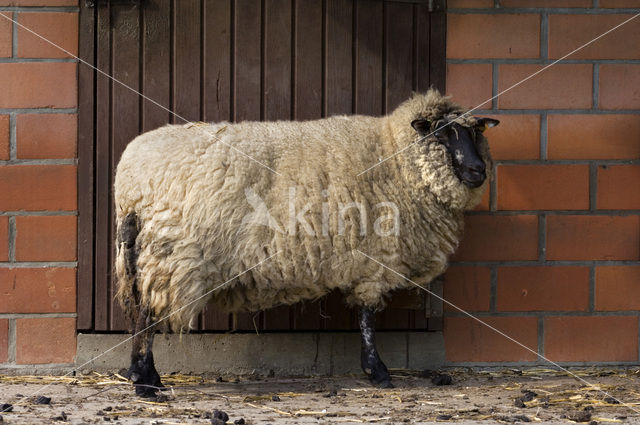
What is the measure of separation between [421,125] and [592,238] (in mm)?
1488

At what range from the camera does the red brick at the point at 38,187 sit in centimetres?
490

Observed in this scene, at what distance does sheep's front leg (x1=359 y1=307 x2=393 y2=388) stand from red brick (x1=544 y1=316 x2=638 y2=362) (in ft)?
4.02

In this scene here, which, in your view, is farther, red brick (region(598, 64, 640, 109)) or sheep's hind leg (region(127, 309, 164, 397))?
red brick (region(598, 64, 640, 109))

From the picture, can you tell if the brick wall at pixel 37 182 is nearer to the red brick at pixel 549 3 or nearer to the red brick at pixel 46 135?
the red brick at pixel 46 135

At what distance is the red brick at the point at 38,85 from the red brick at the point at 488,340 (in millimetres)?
2872

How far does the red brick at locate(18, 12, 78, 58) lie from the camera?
194 inches

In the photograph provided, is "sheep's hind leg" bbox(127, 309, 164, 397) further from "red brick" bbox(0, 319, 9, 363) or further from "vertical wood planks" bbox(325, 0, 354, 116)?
"vertical wood planks" bbox(325, 0, 354, 116)

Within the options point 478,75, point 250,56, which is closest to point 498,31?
point 478,75

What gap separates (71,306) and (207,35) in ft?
6.36

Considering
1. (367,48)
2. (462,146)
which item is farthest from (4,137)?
(462,146)

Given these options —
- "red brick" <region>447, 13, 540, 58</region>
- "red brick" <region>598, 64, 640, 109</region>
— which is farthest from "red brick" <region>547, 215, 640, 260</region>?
"red brick" <region>447, 13, 540, 58</region>

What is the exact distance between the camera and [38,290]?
4.93 metres

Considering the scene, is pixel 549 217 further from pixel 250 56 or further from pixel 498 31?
pixel 250 56

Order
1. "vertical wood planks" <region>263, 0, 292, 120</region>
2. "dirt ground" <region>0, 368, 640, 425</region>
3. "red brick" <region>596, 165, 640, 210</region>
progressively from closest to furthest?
"dirt ground" <region>0, 368, 640, 425</region> < "vertical wood planks" <region>263, 0, 292, 120</region> < "red brick" <region>596, 165, 640, 210</region>
